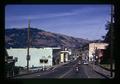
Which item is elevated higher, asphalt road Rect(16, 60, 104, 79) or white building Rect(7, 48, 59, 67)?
white building Rect(7, 48, 59, 67)

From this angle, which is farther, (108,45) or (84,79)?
(108,45)

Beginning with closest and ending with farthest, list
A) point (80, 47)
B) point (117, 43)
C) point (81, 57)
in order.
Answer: point (117, 43) < point (80, 47) < point (81, 57)

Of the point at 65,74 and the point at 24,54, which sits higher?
the point at 24,54

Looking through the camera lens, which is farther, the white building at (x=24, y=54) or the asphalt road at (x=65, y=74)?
the asphalt road at (x=65, y=74)

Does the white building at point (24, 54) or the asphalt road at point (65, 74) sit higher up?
the white building at point (24, 54)

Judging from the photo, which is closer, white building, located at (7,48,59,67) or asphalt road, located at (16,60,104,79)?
white building, located at (7,48,59,67)

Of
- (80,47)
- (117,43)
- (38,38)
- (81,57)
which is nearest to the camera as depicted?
(117,43)

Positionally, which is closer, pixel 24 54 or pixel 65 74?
pixel 65 74

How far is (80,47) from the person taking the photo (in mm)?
5480

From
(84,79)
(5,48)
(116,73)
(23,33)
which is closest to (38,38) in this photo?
(23,33)

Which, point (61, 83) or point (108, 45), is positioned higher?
point (108, 45)

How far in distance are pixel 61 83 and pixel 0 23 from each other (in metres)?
1.20
